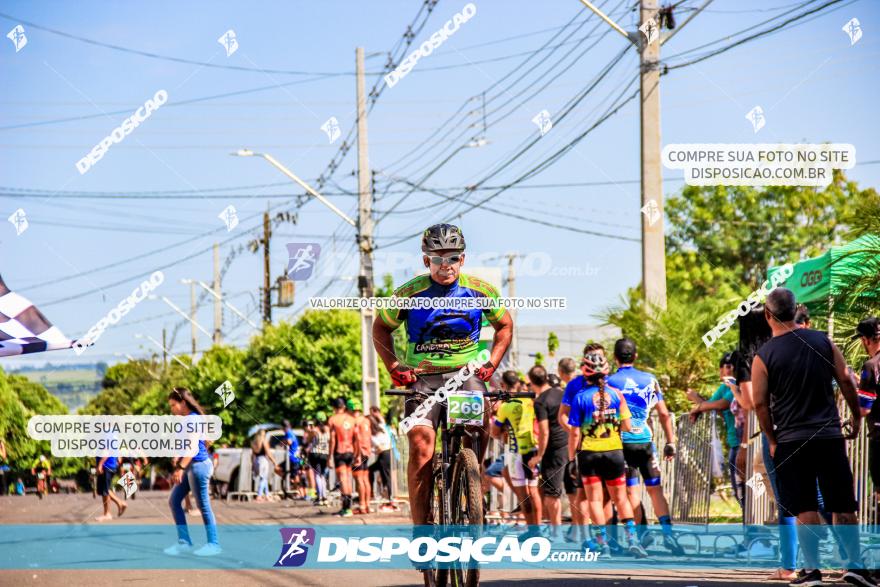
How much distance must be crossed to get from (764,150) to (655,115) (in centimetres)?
476

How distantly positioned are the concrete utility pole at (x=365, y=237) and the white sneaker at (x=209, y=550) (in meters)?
13.9

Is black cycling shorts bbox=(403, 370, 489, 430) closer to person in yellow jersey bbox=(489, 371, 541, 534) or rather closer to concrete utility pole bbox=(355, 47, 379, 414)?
person in yellow jersey bbox=(489, 371, 541, 534)

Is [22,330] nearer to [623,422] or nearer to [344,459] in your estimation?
[623,422]

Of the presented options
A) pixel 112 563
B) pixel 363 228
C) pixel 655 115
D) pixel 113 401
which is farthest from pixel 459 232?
pixel 113 401

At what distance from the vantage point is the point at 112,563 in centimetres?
1183

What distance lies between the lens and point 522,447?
13.8 m

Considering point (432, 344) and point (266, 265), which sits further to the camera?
point (266, 265)

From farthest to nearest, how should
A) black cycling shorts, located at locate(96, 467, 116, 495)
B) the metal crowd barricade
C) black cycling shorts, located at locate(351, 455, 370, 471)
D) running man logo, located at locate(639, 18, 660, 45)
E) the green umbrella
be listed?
black cycling shorts, located at locate(351, 455, 370, 471) < black cycling shorts, located at locate(96, 467, 116, 495) < running man logo, located at locate(639, 18, 660, 45) < the metal crowd barricade < the green umbrella

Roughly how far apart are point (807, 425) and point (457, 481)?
234cm

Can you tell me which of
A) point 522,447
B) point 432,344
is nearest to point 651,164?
point 522,447

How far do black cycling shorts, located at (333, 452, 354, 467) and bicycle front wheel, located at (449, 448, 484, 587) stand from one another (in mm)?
13899

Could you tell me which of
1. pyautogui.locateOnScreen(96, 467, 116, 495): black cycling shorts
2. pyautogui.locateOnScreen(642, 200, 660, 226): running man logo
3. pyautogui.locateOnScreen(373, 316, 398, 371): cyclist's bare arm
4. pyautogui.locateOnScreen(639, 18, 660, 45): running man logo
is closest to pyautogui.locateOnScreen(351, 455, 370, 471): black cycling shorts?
pyautogui.locateOnScreen(96, 467, 116, 495): black cycling shorts

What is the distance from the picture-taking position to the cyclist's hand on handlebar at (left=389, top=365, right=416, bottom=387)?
8016 mm

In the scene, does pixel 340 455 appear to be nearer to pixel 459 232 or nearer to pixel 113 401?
pixel 459 232
